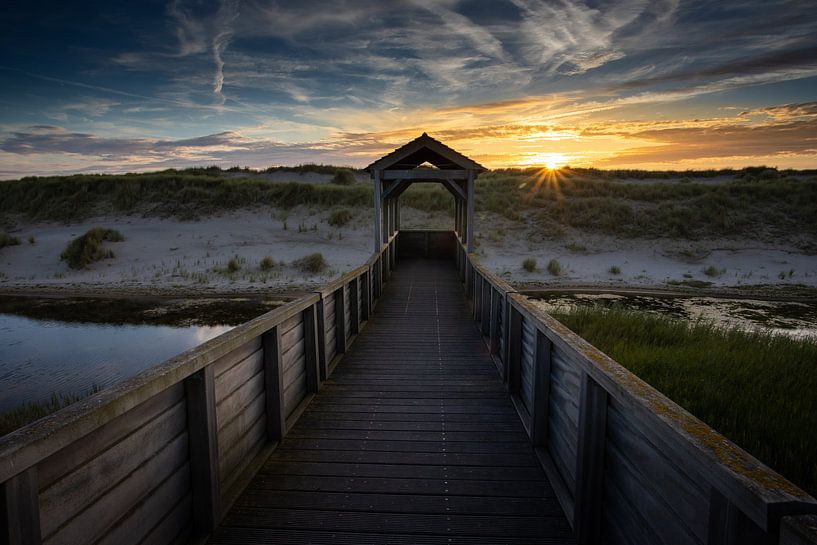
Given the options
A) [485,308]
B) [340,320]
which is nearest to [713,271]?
[485,308]

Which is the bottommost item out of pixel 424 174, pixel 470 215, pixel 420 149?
pixel 470 215

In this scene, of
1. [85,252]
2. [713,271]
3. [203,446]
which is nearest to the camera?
[203,446]

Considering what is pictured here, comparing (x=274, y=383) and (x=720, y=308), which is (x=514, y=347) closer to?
(x=274, y=383)

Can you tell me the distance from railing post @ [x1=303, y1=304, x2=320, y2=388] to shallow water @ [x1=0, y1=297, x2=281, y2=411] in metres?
4.76

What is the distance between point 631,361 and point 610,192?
2845cm

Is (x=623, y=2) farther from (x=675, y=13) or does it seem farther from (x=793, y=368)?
(x=793, y=368)

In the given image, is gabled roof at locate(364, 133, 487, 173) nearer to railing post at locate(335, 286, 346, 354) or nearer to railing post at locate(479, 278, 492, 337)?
railing post at locate(479, 278, 492, 337)

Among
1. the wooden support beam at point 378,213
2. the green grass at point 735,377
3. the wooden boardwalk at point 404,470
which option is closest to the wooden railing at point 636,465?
the wooden boardwalk at point 404,470

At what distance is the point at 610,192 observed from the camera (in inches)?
1271

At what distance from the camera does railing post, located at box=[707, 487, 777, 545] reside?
55.1 inches

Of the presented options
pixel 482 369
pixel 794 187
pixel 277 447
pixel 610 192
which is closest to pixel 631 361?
pixel 482 369

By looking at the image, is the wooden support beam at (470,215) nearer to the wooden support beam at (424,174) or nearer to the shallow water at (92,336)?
the wooden support beam at (424,174)

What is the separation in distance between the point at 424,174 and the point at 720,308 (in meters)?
9.97

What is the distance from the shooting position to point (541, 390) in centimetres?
388
